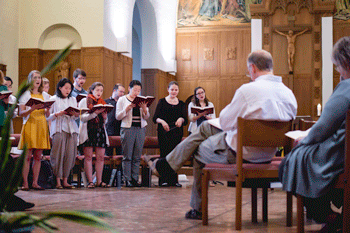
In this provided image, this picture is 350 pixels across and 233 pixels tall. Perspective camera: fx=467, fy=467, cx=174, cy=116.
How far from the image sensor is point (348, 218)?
103 inches

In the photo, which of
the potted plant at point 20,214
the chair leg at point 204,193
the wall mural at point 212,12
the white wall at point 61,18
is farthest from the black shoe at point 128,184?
the wall mural at point 212,12

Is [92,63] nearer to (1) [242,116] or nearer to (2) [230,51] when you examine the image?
(2) [230,51]

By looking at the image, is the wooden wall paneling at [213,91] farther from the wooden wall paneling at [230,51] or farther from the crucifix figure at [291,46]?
the crucifix figure at [291,46]

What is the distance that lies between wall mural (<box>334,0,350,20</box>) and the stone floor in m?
9.42

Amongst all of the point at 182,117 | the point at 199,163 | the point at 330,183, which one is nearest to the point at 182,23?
the point at 182,117

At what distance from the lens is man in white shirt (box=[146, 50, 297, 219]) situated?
11.0ft

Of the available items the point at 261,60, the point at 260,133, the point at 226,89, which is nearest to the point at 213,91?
the point at 226,89

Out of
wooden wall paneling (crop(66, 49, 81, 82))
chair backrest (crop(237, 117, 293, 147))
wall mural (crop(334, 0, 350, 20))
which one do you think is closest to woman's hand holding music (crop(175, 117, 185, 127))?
chair backrest (crop(237, 117, 293, 147))

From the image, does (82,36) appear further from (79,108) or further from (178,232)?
(178,232)

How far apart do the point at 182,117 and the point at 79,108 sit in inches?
63.9

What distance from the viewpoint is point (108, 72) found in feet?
36.2

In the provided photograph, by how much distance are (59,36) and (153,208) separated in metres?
7.42

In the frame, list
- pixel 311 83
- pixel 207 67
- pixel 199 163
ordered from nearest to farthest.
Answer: pixel 199 163 → pixel 311 83 → pixel 207 67

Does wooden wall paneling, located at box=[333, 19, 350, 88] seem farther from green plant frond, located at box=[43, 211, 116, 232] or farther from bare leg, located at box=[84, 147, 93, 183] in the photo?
green plant frond, located at box=[43, 211, 116, 232]
